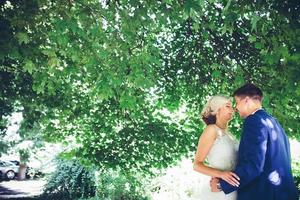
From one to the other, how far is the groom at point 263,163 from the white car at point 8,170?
32198 mm

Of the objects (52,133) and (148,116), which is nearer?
(148,116)

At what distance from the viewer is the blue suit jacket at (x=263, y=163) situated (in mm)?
3617

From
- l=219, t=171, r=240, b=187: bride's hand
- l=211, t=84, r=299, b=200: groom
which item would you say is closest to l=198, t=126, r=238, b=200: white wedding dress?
l=219, t=171, r=240, b=187: bride's hand

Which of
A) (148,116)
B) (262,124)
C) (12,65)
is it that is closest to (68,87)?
(12,65)

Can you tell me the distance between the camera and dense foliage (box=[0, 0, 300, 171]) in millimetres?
7418

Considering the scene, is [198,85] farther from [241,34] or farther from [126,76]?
[126,76]

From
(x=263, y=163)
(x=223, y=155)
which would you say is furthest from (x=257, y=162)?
(x=223, y=155)

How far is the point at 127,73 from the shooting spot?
9227 mm

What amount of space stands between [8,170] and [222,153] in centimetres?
3226

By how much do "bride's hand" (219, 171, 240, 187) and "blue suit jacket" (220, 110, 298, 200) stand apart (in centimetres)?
5

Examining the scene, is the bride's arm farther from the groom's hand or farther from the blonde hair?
the blonde hair

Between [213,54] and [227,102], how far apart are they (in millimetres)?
6134

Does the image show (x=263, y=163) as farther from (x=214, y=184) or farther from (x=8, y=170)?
(x=8, y=170)

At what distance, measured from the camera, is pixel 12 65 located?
1172cm
